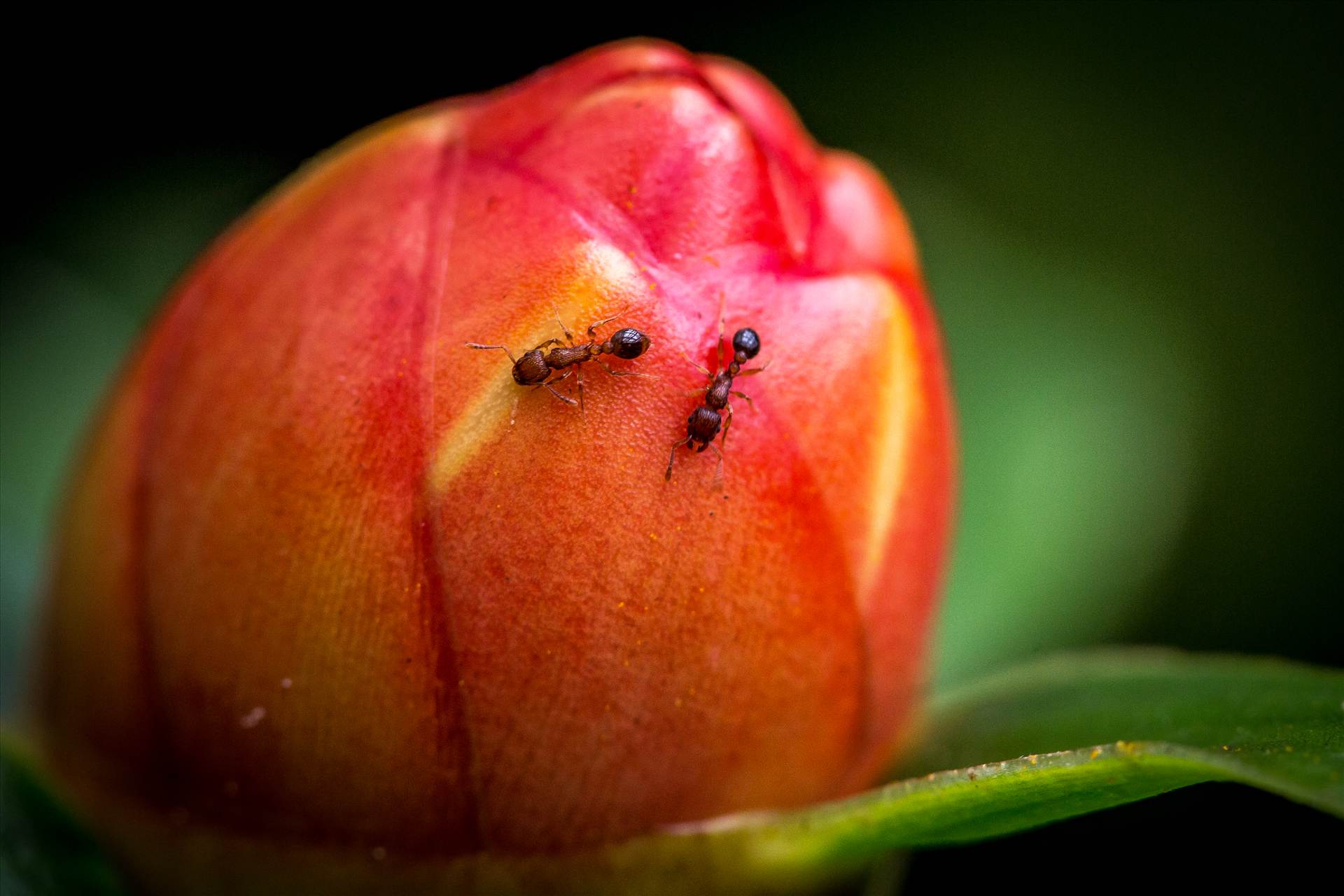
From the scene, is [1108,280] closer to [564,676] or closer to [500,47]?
[500,47]

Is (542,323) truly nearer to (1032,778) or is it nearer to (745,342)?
(745,342)

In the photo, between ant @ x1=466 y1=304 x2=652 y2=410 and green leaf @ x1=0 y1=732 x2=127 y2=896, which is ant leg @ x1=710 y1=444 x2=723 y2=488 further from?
green leaf @ x1=0 y1=732 x2=127 y2=896

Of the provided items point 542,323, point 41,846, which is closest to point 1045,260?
point 542,323

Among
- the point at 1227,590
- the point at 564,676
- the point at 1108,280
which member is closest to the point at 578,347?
the point at 564,676

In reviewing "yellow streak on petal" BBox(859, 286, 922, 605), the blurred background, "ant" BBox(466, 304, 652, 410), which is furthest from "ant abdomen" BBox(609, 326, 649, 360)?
the blurred background

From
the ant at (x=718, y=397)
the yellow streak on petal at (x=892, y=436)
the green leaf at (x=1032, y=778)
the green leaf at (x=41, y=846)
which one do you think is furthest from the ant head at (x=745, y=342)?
the green leaf at (x=41, y=846)

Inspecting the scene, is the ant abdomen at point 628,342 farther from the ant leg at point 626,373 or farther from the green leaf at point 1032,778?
the green leaf at point 1032,778
